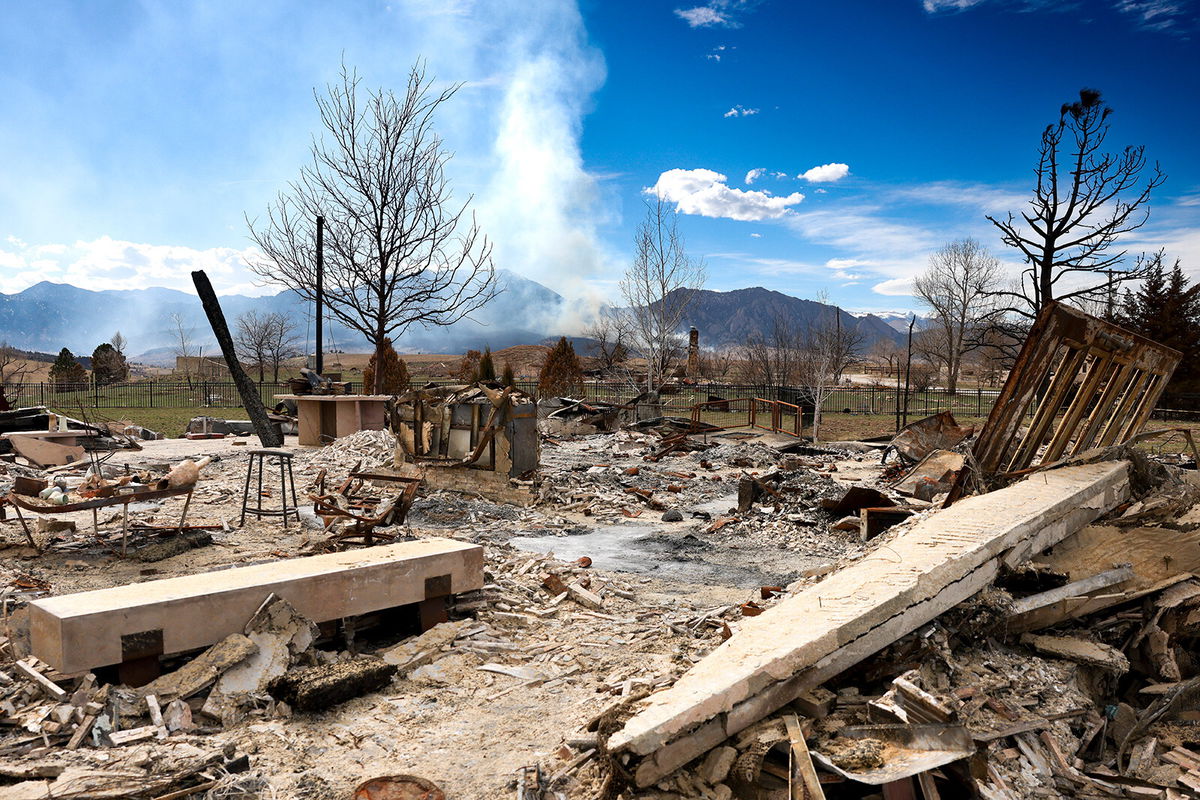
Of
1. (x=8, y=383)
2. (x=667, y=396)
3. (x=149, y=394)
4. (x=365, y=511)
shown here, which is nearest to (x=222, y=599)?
(x=365, y=511)

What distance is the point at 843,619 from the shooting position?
4074mm

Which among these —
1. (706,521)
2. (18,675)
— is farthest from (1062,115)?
(18,675)

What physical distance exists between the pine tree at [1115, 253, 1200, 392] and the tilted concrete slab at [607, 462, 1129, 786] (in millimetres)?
26165

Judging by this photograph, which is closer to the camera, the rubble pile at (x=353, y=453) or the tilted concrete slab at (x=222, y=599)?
the tilted concrete slab at (x=222, y=599)

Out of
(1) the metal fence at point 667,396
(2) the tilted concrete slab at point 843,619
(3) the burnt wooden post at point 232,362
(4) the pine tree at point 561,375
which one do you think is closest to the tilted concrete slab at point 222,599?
(2) the tilted concrete slab at point 843,619

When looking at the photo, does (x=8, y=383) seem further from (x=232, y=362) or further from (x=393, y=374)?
(x=232, y=362)

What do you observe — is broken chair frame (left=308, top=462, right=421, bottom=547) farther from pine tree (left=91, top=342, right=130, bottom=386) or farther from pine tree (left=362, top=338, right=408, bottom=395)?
pine tree (left=91, top=342, right=130, bottom=386)

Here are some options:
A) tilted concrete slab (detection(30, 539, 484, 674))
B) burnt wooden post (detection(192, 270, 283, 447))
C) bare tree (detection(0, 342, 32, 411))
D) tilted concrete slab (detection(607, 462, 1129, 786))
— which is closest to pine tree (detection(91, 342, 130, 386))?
bare tree (detection(0, 342, 32, 411))

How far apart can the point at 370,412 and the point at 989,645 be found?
16.2 metres

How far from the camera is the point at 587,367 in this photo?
5338 centimetres

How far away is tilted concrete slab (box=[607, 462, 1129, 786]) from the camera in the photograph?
10.8 ft

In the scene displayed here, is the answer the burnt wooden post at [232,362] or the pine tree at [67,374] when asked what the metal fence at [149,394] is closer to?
the pine tree at [67,374]

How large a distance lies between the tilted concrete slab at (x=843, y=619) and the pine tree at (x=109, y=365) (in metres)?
45.1

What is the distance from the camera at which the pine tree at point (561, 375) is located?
108 feet
